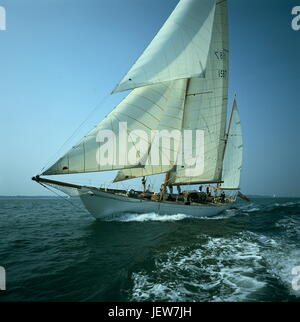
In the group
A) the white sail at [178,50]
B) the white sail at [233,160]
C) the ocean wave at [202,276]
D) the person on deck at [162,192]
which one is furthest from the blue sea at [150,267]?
the white sail at [233,160]

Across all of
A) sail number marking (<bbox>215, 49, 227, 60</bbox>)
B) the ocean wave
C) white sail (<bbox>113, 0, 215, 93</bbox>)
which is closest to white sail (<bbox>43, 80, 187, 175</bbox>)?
white sail (<bbox>113, 0, 215, 93</bbox>)

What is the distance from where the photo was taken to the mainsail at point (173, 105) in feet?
46.6

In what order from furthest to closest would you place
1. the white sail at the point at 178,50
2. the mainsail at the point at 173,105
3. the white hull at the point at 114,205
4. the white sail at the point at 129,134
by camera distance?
the white hull at the point at 114,205 < the white sail at the point at 178,50 < the mainsail at the point at 173,105 < the white sail at the point at 129,134

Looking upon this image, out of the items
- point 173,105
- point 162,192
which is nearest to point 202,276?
point 162,192

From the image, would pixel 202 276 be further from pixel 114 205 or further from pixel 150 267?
pixel 114 205

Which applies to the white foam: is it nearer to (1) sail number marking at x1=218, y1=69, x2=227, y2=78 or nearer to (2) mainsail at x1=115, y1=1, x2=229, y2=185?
(2) mainsail at x1=115, y1=1, x2=229, y2=185

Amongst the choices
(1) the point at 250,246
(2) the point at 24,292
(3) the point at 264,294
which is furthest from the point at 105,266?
(1) the point at 250,246

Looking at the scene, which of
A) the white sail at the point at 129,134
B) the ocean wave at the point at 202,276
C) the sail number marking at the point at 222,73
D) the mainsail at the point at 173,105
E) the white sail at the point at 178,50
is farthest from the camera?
the sail number marking at the point at 222,73

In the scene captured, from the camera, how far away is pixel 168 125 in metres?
A: 18.6

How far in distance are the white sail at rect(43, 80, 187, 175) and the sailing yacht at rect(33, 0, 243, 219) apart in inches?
2.5

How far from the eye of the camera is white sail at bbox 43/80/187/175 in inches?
522

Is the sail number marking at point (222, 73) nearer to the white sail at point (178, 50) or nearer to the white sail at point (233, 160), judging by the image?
the white sail at point (178, 50)

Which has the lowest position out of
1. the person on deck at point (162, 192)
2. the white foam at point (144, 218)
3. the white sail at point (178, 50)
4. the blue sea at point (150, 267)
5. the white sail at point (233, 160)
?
the white foam at point (144, 218)

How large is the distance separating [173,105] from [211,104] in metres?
5.84
